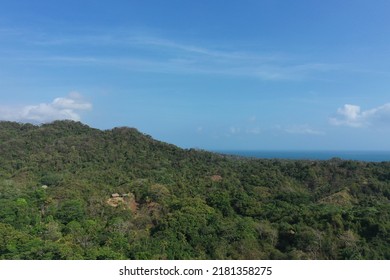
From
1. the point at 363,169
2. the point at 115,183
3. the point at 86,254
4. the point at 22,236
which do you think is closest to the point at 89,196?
the point at 115,183

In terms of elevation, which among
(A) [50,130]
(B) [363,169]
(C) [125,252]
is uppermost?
(A) [50,130]

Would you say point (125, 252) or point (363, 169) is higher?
point (363, 169)

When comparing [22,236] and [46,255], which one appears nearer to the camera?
[46,255]

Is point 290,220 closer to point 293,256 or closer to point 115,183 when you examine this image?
point 293,256

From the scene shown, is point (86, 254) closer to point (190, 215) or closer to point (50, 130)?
point (190, 215)

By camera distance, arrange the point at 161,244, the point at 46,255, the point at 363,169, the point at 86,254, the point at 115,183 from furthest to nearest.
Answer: the point at 363,169
the point at 115,183
the point at 161,244
the point at 86,254
the point at 46,255

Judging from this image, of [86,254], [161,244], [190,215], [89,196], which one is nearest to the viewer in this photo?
[86,254]

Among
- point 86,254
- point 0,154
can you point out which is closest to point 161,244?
point 86,254
